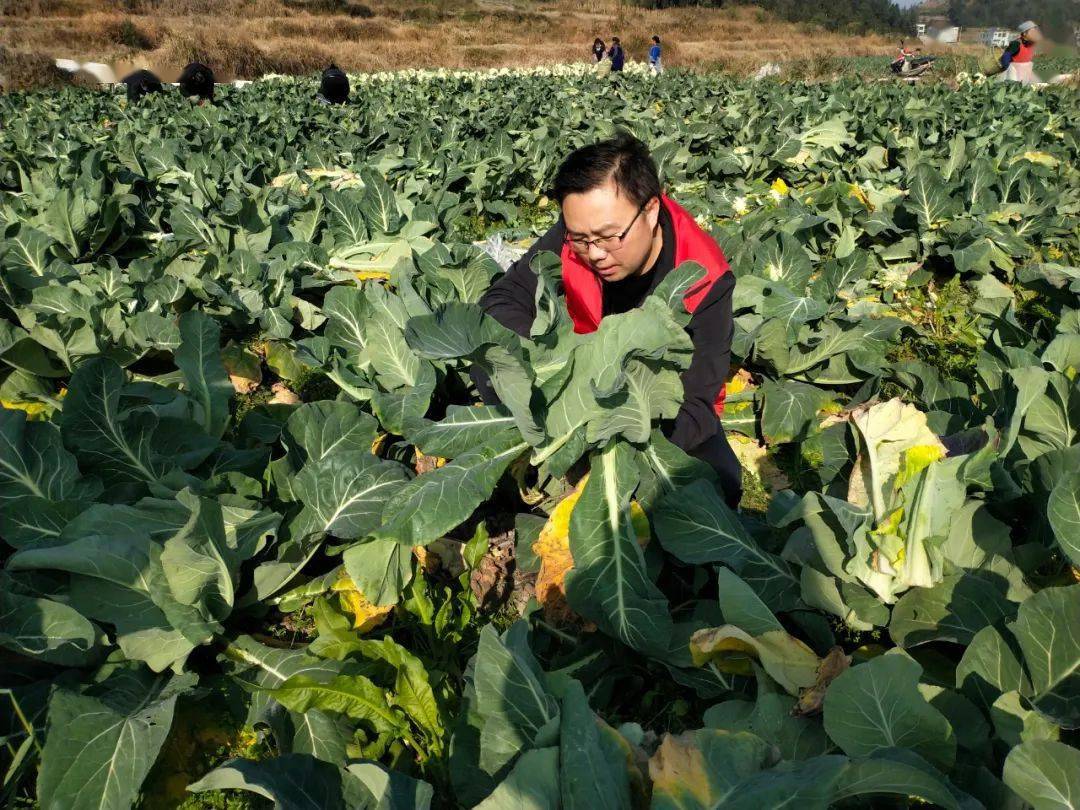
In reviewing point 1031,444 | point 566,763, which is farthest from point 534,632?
point 1031,444

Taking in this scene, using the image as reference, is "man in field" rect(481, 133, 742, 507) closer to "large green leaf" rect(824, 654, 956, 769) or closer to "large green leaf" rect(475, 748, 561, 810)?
"large green leaf" rect(824, 654, 956, 769)

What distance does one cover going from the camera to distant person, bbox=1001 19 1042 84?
16672 mm

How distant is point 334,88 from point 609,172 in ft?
44.7

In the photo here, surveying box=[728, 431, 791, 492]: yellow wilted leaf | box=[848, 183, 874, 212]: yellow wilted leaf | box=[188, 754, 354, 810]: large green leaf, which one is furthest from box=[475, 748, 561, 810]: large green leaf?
box=[848, 183, 874, 212]: yellow wilted leaf

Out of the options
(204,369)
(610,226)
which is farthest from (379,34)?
(610,226)

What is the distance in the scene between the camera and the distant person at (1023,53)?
1667 cm

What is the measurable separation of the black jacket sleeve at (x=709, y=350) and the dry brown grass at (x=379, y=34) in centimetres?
2857

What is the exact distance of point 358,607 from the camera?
7.97ft

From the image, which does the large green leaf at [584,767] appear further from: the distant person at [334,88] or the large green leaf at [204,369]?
the distant person at [334,88]

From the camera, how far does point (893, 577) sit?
1.89 metres

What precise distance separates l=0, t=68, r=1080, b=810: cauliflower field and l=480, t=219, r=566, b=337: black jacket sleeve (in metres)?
0.47

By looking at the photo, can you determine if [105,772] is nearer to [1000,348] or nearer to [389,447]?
[389,447]

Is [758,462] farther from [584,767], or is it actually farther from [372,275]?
[372,275]

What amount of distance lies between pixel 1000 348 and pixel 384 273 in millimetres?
3650
